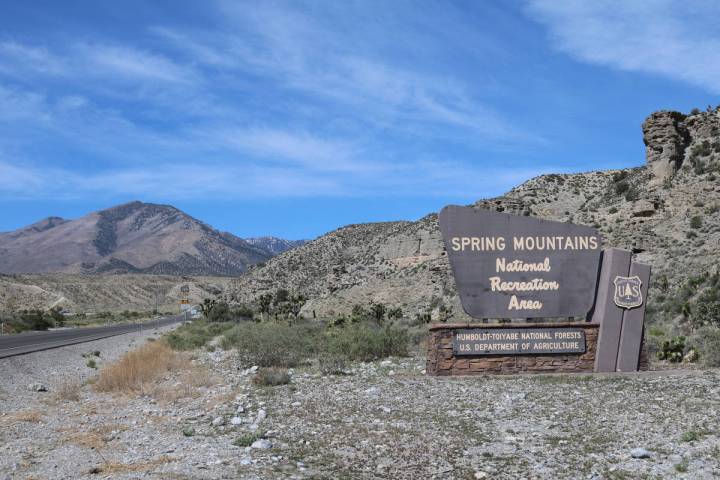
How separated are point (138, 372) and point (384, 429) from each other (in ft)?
34.5

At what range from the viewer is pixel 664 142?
160ft

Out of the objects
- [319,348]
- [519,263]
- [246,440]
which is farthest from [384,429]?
[319,348]

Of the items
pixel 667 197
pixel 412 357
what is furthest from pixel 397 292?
pixel 412 357

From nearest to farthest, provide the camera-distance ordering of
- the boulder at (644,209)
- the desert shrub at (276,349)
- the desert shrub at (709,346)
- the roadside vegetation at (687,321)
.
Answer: the desert shrub at (709,346) → the roadside vegetation at (687,321) → the desert shrub at (276,349) → the boulder at (644,209)

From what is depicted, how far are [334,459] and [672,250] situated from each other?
3442cm

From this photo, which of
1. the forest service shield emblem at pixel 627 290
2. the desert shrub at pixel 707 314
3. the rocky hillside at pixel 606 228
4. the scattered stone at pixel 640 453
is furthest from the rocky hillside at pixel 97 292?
the scattered stone at pixel 640 453

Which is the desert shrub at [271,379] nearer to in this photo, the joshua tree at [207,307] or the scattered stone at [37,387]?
the scattered stone at [37,387]

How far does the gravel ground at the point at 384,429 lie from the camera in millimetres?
9125

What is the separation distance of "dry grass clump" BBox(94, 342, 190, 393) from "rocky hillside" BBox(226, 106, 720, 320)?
2039 centimetres

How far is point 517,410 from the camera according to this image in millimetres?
12547

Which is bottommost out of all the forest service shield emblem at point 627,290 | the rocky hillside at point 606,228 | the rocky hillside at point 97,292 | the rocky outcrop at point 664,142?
the rocky hillside at point 97,292

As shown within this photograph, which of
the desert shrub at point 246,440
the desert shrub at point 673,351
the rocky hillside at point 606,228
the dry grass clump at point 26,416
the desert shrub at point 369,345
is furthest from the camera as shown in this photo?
the rocky hillside at point 606,228

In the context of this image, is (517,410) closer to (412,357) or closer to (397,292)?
(412,357)

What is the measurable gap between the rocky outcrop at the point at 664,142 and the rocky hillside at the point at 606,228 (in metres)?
0.07
